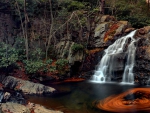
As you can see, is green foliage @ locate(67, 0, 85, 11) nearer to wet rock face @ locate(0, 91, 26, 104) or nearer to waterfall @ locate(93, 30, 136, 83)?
waterfall @ locate(93, 30, 136, 83)

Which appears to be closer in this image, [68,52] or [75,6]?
[68,52]

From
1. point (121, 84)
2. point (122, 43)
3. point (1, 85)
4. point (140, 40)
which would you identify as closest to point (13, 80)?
point (1, 85)

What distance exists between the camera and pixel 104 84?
16.4 metres

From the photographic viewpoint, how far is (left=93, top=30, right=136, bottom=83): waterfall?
56.0 ft

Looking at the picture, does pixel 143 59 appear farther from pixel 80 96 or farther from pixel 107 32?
pixel 80 96

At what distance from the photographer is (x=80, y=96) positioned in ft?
44.0

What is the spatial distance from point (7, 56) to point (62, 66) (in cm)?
437

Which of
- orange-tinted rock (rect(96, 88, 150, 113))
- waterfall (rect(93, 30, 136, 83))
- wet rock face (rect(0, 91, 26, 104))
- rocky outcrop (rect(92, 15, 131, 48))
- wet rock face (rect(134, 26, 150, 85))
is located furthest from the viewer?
rocky outcrop (rect(92, 15, 131, 48))

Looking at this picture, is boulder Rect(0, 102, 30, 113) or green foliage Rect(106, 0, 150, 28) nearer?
boulder Rect(0, 102, 30, 113)

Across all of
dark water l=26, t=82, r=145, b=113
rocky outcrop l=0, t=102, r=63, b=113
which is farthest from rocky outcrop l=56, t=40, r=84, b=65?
rocky outcrop l=0, t=102, r=63, b=113

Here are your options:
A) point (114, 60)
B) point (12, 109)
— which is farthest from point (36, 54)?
point (12, 109)

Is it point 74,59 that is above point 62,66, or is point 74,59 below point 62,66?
above

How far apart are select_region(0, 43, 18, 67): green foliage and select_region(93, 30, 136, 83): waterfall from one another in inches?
257

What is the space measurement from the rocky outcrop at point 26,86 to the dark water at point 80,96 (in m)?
0.87
